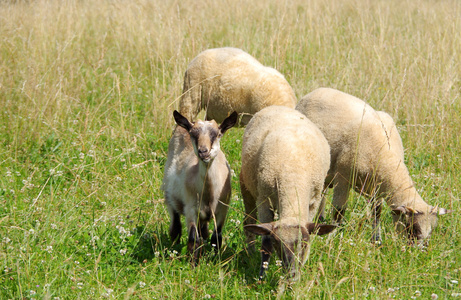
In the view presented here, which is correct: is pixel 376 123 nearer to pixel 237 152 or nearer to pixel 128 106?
pixel 237 152

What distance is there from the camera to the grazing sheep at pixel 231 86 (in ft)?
21.5

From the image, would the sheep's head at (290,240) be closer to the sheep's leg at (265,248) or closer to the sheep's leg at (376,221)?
the sheep's leg at (265,248)

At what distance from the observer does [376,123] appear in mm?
5480

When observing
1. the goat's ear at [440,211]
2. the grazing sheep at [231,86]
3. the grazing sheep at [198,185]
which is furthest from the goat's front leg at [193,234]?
the grazing sheep at [231,86]

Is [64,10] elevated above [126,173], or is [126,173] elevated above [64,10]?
[64,10]

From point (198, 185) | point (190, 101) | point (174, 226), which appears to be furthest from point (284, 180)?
point (190, 101)

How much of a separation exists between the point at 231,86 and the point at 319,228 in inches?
127

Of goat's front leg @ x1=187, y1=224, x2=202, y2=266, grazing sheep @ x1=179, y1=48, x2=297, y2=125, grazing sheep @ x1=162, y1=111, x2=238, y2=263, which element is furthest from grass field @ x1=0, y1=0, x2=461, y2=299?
grazing sheep @ x1=179, y1=48, x2=297, y2=125

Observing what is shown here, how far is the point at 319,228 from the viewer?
12.6 feet

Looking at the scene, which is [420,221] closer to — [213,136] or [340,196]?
[340,196]

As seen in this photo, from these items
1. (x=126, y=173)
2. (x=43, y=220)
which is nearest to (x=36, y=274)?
(x=43, y=220)

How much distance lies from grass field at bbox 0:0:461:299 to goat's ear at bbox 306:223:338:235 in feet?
0.64

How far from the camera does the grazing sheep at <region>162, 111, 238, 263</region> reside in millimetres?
4367

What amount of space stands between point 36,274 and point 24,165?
7.69ft
